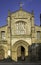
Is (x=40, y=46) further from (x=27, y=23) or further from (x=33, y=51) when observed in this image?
(x=27, y=23)

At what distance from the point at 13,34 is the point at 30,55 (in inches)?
205

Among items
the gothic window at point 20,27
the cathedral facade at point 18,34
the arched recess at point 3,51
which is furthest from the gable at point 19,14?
the arched recess at point 3,51

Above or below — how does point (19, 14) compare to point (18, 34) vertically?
above

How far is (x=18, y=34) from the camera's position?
3894 cm

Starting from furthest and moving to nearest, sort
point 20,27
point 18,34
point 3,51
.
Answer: point 20,27, point 18,34, point 3,51

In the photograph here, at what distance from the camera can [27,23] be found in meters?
39.1

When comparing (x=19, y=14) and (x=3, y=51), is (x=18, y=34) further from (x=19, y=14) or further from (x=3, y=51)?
(x=3, y=51)

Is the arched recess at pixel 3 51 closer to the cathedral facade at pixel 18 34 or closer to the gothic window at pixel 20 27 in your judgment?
the cathedral facade at pixel 18 34

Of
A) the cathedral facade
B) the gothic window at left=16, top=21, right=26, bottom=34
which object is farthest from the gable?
the gothic window at left=16, top=21, right=26, bottom=34

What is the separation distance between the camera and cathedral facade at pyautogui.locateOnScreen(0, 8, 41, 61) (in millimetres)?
38281

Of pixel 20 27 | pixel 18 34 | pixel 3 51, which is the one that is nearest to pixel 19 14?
pixel 20 27

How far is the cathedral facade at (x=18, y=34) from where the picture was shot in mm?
38281

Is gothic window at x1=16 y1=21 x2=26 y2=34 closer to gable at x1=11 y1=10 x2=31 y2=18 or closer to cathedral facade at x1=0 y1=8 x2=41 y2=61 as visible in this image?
cathedral facade at x1=0 y1=8 x2=41 y2=61

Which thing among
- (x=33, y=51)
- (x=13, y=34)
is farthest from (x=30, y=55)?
(x=13, y=34)
